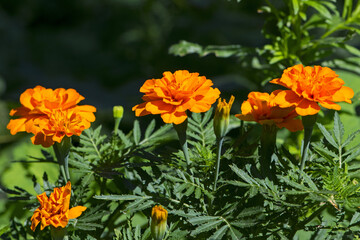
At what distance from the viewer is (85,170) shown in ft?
2.53

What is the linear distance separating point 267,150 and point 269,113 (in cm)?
5

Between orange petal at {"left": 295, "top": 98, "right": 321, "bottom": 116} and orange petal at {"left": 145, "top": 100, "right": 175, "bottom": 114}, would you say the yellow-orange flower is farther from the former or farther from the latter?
orange petal at {"left": 295, "top": 98, "right": 321, "bottom": 116}

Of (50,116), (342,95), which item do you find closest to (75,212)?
(50,116)

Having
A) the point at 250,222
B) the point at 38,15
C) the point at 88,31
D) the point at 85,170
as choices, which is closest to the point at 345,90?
the point at 250,222

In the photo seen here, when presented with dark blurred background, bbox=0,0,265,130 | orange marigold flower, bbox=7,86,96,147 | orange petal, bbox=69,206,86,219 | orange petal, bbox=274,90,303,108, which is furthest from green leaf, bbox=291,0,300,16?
dark blurred background, bbox=0,0,265,130

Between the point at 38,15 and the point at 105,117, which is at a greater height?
the point at 38,15

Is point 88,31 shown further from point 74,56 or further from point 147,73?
point 147,73

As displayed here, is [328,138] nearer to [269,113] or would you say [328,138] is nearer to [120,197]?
[269,113]

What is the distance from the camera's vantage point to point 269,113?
678mm

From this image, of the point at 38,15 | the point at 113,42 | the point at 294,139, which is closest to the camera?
the point at 294,139

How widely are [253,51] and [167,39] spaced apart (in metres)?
1.41

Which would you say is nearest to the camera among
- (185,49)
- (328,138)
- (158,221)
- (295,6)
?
(158,221)

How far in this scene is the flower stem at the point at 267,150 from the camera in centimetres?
69

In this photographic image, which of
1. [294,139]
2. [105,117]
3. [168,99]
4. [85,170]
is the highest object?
[168,99]
